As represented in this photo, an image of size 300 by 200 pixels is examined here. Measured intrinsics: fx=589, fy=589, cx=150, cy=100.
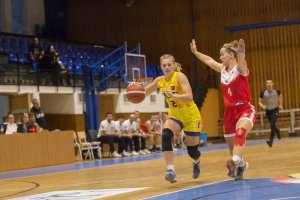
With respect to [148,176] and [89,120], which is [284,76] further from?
[148,176]

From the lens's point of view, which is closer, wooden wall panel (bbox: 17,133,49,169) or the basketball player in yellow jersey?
the basketball player in yellow jersey

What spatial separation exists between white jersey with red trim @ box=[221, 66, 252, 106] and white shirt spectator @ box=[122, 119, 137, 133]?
1132cm

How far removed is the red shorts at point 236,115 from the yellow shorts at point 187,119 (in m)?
0.46

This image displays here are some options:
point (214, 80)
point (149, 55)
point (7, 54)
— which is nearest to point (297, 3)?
point (214, 80)

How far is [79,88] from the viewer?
20.5m

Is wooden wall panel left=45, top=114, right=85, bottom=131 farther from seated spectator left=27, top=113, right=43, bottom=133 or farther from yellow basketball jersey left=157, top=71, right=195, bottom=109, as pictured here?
yellow basketball jersey left=157, top=71, right=195, bottom=109

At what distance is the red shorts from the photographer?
7.15 meters

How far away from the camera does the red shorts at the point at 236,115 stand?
7149mm

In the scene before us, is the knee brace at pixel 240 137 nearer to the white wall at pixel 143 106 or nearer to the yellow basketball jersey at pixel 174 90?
the yellow basketball jersey at pixel 174 90

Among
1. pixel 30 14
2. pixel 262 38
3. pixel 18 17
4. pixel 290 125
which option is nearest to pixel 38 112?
pixel 18 17

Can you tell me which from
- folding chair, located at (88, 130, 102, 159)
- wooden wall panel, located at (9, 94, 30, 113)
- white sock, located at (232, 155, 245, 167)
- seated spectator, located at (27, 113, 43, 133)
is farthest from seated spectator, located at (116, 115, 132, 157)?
white sock, located at (232, 155, 245, 167)

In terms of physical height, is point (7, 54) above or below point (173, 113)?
above

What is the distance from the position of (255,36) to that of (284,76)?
2266 mm

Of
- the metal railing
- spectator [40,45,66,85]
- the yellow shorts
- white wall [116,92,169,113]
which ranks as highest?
spectator [40,45,66,85]
